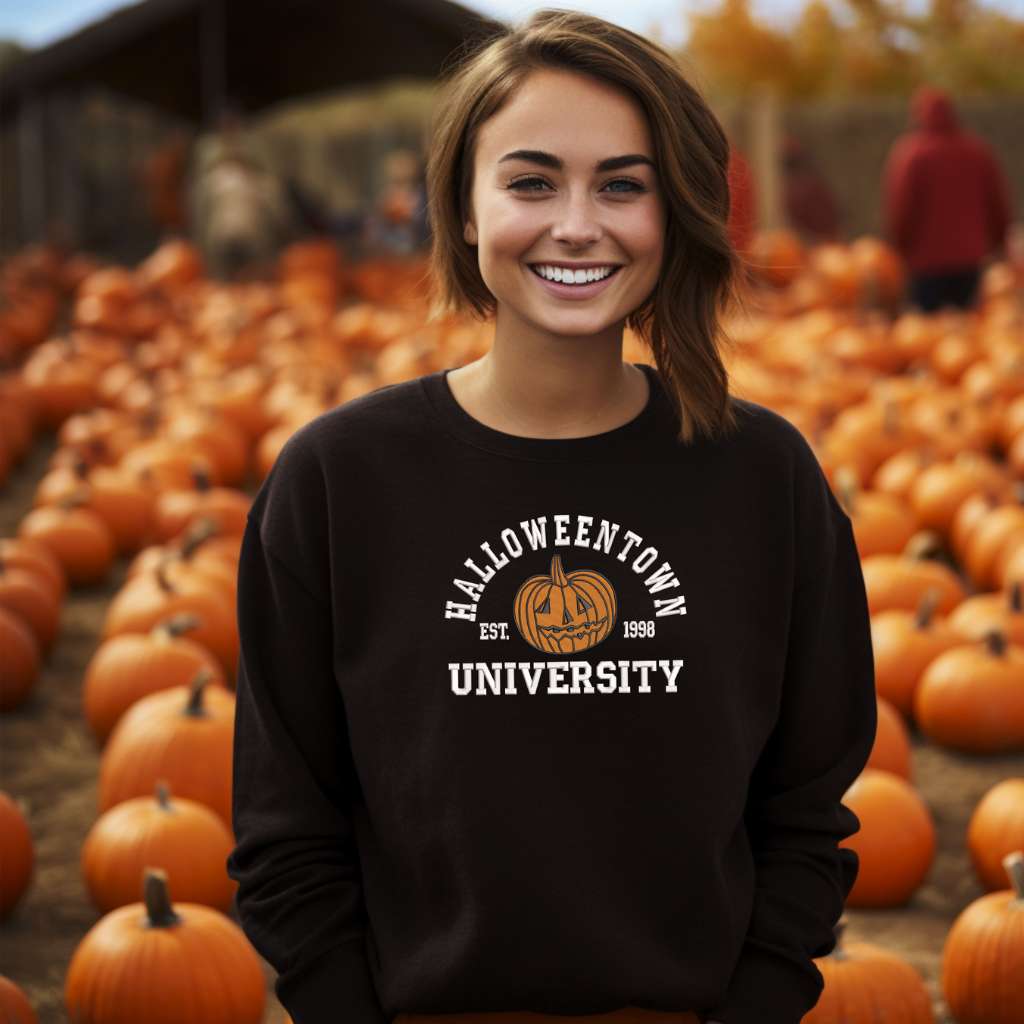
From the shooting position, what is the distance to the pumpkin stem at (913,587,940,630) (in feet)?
16.4

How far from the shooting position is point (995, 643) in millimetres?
4816

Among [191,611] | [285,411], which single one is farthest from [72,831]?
[285,411]

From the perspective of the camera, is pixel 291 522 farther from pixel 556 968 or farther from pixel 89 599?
pixel 89 599

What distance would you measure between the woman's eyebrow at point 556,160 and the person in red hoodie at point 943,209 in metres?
9.63

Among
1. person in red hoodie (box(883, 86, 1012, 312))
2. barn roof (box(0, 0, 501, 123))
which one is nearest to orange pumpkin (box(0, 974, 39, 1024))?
person in red hoodie (box(883, 86, 1012, 312))

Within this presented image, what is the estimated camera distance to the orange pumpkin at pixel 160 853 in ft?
12.3

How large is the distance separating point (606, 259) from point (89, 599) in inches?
196

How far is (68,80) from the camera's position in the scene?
15719mm

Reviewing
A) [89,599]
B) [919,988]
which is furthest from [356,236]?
[919,988]

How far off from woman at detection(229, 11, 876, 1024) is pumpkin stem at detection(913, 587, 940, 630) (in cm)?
307

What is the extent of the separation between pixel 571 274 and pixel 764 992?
0.94m

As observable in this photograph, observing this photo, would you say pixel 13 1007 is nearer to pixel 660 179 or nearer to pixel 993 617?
pixel 660 179

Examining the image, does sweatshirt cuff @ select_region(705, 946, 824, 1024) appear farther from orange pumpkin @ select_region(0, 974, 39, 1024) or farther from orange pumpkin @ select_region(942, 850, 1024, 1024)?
orange pumpkin @ select_region(0, 974, 39, 1024)

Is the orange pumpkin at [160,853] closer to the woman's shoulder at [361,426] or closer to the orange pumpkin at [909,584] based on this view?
the woman's shoulder at [361,426]
